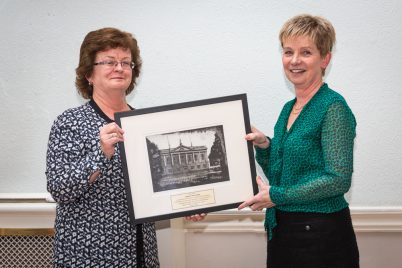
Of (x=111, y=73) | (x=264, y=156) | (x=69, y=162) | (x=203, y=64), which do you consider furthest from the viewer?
(x=203, y=64)

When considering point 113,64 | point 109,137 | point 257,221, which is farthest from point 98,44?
point 257,221

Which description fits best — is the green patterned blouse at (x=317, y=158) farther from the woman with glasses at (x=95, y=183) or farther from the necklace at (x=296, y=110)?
the woman with glasses at (x=95, y=183)

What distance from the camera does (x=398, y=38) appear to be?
211 centimetres

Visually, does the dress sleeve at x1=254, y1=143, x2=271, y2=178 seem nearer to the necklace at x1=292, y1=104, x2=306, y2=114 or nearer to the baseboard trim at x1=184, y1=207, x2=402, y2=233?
the necklace at x1=292, y1=104, x2=306, y2=114

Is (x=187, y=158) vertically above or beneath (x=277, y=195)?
above

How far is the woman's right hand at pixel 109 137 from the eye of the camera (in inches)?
59.6

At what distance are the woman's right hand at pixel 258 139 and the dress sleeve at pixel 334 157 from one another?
0.86 feet

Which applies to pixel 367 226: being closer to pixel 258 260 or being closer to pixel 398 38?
pixel 258 260

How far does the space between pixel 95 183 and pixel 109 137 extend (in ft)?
0.71

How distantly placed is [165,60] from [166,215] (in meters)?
0.94

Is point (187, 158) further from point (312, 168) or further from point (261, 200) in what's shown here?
point (312, 168)

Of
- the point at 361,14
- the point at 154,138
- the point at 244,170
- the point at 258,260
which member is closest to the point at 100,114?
the point at 154,138

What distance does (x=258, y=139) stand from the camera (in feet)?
5.63

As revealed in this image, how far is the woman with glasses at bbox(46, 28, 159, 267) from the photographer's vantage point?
1.55 metres
